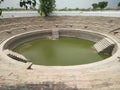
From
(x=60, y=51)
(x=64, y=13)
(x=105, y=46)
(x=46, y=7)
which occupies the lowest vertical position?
(x=60, y=51)

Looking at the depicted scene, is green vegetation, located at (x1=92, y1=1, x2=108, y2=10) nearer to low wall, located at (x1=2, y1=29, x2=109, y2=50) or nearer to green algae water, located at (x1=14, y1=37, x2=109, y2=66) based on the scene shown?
low wall, located at (x1=2, y1=29, x2=109, y2=50)

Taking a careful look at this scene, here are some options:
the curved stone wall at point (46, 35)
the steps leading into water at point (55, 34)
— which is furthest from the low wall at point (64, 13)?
the steps leading into water at point (55, 34)

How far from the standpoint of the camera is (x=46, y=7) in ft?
85.7

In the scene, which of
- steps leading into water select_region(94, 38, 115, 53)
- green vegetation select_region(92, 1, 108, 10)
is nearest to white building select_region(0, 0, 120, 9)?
green vegetation select_region(92, 1, 108, 10)

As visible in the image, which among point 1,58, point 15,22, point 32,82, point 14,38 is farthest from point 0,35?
point 32,82

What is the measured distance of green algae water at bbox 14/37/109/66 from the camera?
666 inches

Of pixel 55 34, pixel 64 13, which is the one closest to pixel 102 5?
pixel 64 13

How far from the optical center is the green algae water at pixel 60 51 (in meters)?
16.9

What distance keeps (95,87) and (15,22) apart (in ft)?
68.8

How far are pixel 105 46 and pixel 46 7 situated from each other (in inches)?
441

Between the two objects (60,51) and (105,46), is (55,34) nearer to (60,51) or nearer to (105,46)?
(60,51)

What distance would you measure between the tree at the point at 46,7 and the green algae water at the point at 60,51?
489 centimetres

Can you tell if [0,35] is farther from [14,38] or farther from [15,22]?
[15,22]

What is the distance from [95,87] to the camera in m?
6.21
